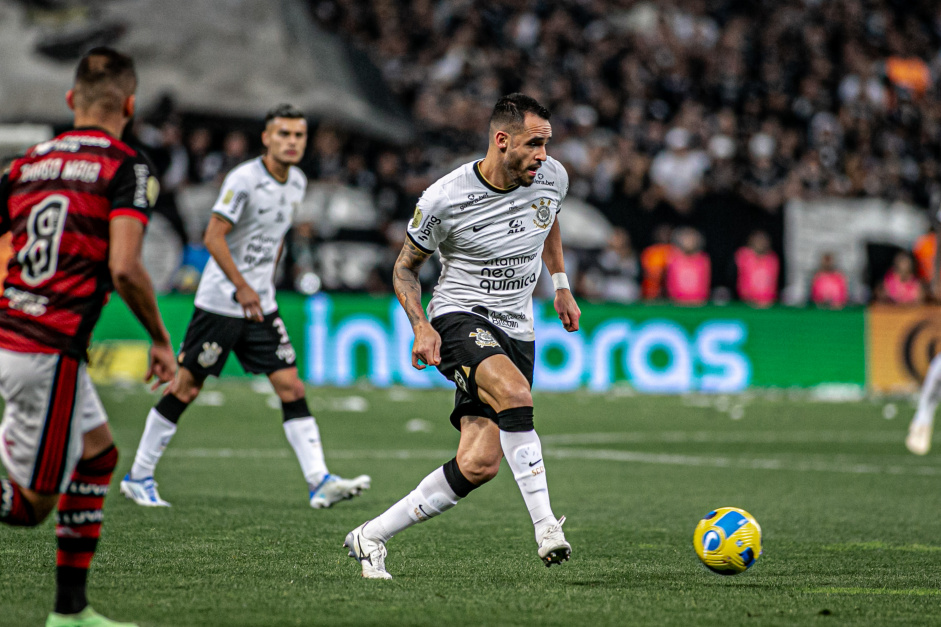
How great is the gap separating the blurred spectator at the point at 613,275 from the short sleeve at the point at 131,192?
1530 cm

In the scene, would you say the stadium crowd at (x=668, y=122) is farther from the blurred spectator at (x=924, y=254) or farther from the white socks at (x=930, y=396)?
the white socks at (x=930, y=396)

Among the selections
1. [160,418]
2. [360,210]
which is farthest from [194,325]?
[360,210]

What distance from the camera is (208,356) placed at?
8781 millimetres

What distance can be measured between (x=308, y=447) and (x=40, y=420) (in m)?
4.13

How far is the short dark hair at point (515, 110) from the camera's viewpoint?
6.39 meters

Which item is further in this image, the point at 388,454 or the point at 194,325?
the point at 388,454

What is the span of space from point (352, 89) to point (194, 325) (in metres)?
14.5

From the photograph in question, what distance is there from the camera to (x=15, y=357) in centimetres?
467

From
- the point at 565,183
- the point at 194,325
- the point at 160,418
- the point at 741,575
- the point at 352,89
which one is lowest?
the point at 741,575

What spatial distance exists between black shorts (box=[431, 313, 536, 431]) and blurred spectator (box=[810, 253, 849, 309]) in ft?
49.6

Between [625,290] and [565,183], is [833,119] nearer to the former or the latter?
[625,290]

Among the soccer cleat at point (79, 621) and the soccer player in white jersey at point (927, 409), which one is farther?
the soccer player in white jersey at point (927, 409)

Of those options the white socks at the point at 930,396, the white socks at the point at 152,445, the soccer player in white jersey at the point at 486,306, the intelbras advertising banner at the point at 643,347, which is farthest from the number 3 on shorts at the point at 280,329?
the intelbras advertising banner at the point at 643,347

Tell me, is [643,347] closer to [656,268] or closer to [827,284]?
[656,268]
